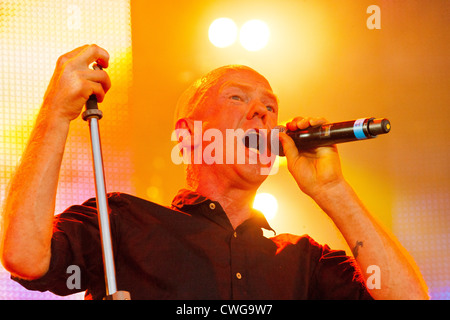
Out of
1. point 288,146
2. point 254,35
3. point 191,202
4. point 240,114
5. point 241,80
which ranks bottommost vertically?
point 191,202

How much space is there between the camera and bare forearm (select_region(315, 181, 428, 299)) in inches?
56.2

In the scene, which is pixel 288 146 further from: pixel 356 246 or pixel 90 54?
pixel 90 54

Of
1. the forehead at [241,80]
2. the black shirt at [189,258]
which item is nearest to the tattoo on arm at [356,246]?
the black shirt at [189,258]

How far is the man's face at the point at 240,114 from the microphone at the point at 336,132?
10 centimetres

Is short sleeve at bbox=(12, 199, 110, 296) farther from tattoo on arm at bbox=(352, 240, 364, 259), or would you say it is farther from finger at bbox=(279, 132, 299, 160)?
tattoo on arm at bbox=(352, 240, 364, 259)

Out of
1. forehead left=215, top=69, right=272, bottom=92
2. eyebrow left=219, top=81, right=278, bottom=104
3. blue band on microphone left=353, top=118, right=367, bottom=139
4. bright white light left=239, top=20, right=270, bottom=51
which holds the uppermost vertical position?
bright white light left=239, top=20, right=270, bottom=51

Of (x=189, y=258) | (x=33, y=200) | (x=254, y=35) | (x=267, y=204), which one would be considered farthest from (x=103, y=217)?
(x=254, y=35)

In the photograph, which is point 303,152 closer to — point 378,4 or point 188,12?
point 188,12

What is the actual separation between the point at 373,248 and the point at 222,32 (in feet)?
3.65

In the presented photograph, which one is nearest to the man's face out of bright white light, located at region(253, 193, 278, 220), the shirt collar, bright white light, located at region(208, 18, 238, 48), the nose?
the nose

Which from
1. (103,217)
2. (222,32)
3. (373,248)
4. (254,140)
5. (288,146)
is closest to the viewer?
(103,217)

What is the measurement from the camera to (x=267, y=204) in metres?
2.23

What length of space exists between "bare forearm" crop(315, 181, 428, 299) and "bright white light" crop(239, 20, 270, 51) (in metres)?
0.92

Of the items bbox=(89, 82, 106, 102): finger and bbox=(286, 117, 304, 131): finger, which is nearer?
bbox=(89, 82, 106, 102): finger
